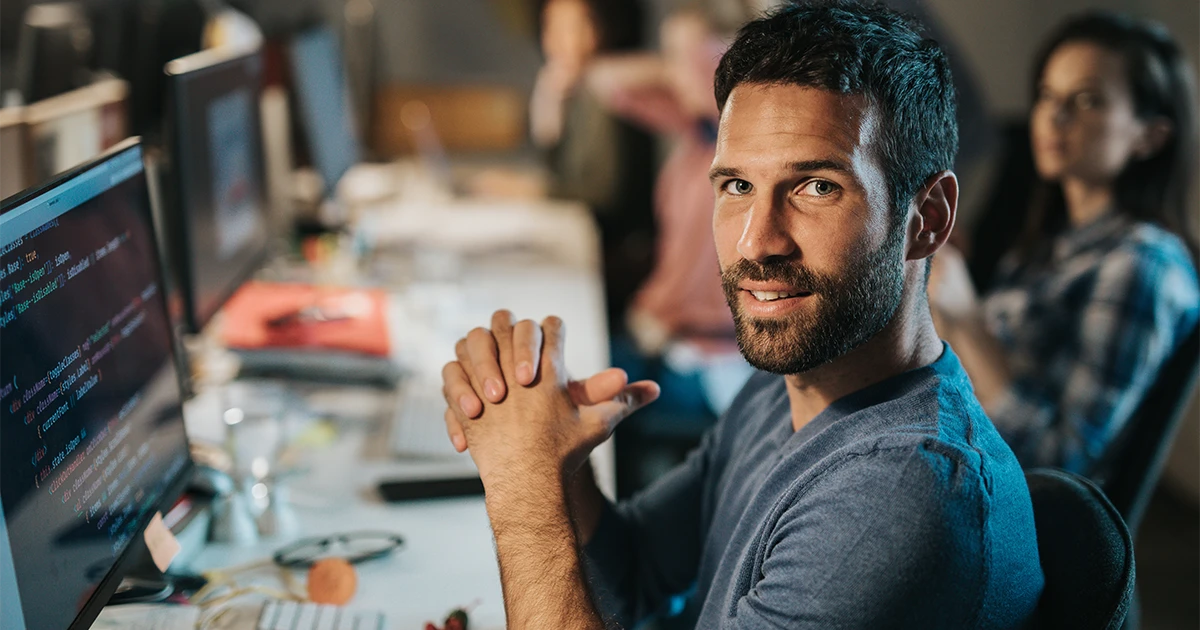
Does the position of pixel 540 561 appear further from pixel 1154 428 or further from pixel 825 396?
pixel 1154 428

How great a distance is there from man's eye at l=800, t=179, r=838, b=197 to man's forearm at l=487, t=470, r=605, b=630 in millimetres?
386

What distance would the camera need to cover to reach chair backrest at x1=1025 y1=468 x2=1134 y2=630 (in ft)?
3.00

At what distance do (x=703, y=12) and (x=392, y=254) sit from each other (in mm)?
1131

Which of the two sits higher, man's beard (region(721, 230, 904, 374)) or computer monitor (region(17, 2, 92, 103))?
computer monitor (region(17, 2, 92, 103))

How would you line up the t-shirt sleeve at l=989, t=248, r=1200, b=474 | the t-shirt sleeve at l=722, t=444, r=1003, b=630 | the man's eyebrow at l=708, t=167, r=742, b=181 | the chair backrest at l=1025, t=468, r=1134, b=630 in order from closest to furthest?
the t-shirt sleeve at l=722, t=444, r=1003, b=630
the chair backrest at l=1025, t=468, r=1134, b=630
the man's eyebrow at l=708, t=167, r=742, b=181
the t-shirt sleeve at l=989, t=248, r=1200, b=474

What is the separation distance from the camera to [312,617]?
→ 114 cm

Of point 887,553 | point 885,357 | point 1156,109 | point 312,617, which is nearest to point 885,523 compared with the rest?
point 887,553

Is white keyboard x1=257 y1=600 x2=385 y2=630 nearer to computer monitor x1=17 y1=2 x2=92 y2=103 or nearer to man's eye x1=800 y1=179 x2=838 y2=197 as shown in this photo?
man's eye x1=800 y1=179 x2=838 y2=197

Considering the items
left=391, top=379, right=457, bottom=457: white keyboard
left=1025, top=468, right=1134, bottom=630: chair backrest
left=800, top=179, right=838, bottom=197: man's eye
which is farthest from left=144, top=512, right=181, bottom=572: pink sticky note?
left=1025, top=468, right=1134, bottom=630: chair backrest

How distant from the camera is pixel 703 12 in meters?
2.95

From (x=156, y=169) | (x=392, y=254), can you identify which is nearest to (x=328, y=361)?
(x=156, y=169)

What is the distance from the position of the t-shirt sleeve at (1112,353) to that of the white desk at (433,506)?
0.79 metres

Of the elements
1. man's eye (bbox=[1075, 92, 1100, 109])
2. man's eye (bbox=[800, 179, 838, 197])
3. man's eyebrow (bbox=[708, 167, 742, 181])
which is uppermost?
man's eyebrow (bbox=[708, 167, 742, 181])

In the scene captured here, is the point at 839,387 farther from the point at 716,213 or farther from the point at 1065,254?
the point at 1065,254
